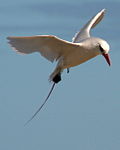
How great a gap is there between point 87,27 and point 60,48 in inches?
97.2

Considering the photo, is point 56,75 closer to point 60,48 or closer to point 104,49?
point 60,48

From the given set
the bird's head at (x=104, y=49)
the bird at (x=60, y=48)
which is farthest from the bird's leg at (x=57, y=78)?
the bird's head at (x=104, y=49)

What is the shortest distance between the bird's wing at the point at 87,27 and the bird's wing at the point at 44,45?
29.0 inches

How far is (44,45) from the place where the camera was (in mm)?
21859

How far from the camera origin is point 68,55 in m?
21.8

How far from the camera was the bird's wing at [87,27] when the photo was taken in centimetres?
2331

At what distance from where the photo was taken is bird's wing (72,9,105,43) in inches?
918

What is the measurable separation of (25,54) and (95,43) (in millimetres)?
1863

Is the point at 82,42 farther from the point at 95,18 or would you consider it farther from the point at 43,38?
the point at 95,18

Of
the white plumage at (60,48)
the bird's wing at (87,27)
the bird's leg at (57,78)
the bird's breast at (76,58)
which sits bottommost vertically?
the bird's leg at (57,78)

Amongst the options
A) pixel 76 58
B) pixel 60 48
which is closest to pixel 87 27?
pixel 60 48

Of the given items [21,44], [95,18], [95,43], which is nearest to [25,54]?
[21,44]

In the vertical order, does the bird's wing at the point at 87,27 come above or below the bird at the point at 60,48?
above

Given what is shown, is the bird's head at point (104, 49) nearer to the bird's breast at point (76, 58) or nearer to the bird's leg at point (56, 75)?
the bird's breast at point (76, 58)
